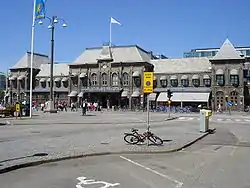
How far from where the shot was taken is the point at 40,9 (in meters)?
33.4

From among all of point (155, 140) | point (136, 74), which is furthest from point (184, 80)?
point (155, 140)

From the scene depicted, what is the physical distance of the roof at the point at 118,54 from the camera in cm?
8500

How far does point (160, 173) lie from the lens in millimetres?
9758

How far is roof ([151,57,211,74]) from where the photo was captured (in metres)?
82.3

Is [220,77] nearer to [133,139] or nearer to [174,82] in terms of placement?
[174,82]

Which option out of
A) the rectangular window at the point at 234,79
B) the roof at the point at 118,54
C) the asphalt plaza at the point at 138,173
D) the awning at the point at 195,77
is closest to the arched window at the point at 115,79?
the roof at the point at 118,54

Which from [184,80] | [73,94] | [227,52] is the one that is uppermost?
[227,52]

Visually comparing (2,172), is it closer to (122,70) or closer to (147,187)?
(147,187)

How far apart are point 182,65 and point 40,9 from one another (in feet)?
183

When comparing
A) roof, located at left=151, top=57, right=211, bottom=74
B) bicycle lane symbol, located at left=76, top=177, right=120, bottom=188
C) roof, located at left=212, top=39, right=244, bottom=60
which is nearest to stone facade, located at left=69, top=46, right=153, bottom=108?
roof, located at left=151, top=57, right=211, bottom=74

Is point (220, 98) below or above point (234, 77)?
below

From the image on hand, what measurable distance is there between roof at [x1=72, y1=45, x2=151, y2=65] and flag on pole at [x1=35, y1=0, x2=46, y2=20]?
5039cm

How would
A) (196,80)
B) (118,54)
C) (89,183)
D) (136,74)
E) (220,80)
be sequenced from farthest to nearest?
(118,54) → (136,74) → (196,80) → (220,80) → (89,183)

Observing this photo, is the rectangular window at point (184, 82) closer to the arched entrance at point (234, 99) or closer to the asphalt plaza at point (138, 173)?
the arched entrance at point (234, 99)
